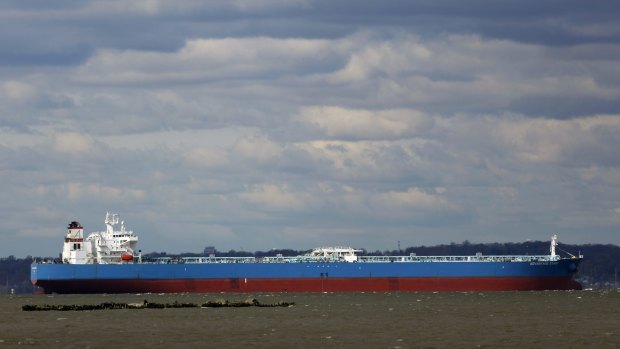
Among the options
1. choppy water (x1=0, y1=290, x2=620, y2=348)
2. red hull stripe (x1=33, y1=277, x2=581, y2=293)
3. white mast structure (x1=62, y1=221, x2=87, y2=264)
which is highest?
white mast structure (x1=62, y1=221, x2=87, y2=264)

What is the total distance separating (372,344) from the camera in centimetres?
4719

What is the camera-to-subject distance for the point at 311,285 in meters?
110

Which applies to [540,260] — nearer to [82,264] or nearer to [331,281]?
[331,281]

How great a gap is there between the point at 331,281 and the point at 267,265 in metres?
5.75

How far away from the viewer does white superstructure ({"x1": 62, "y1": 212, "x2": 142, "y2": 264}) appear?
113000 millimetres

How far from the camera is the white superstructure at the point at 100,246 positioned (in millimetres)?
113000

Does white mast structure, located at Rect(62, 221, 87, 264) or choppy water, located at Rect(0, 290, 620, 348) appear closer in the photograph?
choppy water, located at Rect(0, 290, 620, 348)

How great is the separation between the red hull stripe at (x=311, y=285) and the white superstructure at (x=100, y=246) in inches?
116

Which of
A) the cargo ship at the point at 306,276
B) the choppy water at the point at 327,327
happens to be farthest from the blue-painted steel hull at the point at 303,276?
the choppy water at the point at 327,327

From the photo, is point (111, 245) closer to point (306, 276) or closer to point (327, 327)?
point (306, 276)

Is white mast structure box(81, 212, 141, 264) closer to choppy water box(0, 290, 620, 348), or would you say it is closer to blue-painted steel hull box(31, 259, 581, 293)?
blue-painted steel hull box(31, 259, 581, 293)

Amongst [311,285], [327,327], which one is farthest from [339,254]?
[327,327]

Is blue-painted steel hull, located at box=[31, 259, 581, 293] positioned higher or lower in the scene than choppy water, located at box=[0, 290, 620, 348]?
higher

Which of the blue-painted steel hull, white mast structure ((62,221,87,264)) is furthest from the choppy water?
white mast structure ((62,221,87,264))
